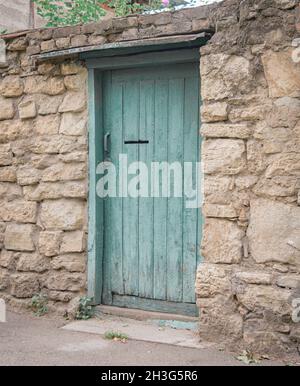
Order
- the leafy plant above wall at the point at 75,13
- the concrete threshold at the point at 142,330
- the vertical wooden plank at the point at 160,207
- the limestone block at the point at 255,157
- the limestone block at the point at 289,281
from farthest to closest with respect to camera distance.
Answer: the leafy plant above wall at the point at 75,13 → the vertical wooden plank at the point at 160,207 → the concrete threshold at the point at 142,330 → the limestone block at the point at 255,157 → the limestone block at the point at 289,281

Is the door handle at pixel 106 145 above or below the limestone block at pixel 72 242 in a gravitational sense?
above

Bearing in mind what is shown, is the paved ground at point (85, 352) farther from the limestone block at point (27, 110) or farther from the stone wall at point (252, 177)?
the limestone block at point (27, 110)

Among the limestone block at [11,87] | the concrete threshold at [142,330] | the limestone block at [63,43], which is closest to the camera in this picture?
the concrete threshold at [142,330]

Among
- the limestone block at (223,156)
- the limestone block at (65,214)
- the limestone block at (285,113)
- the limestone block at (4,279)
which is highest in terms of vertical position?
the limestone block at (285,113)

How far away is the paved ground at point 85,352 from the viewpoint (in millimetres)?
3791

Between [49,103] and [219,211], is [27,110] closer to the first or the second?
[49,103]

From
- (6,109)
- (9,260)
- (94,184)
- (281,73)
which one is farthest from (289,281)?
(6,109)

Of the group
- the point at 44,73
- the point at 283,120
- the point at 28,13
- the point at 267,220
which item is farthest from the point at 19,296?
the point at 28,13

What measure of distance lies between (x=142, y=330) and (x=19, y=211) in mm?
1525

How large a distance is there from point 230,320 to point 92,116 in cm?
198

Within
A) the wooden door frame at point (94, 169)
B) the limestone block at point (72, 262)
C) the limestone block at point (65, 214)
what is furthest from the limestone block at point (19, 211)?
the wooden door frame at point (94, 169)

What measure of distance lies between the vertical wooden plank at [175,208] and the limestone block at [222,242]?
49cm

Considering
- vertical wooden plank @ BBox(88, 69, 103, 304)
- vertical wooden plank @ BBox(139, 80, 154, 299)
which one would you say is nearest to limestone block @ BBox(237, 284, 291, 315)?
vertical wooden plank @ BBox(139, 80, 154, 299)

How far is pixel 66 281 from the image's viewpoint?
4.84 metres
